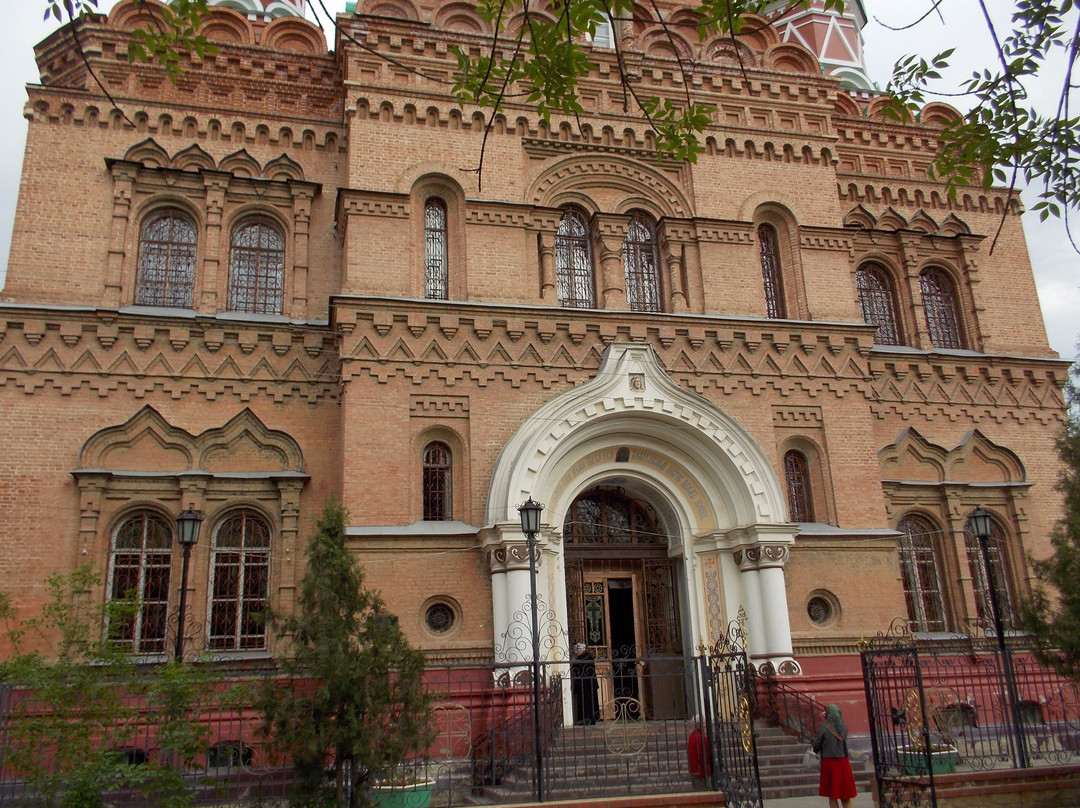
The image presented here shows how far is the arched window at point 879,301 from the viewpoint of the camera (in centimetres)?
1872

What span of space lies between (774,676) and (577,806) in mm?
5201

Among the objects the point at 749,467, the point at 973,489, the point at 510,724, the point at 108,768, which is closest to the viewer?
the point at 108,768

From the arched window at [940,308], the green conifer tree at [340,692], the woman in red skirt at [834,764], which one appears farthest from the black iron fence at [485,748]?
the arched window at [940,308]

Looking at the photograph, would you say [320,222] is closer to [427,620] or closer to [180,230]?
[180,230]

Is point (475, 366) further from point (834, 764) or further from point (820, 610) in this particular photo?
point (834, 764)

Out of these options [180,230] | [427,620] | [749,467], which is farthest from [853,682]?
[180,230]

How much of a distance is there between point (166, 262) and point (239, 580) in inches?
215

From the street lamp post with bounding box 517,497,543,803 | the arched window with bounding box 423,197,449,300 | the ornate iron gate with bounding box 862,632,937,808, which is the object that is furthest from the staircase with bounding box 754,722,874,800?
the arched window with bounding box 423,197,449,300

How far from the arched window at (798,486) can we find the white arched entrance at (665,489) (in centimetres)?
114

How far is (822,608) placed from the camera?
595 inches

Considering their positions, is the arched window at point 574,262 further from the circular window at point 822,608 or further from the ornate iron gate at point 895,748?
the ornate iron gate at point 895,748

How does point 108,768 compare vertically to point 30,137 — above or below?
below

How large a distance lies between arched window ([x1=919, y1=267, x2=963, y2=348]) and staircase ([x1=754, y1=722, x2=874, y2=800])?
898 cm

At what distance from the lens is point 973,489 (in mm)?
17547
